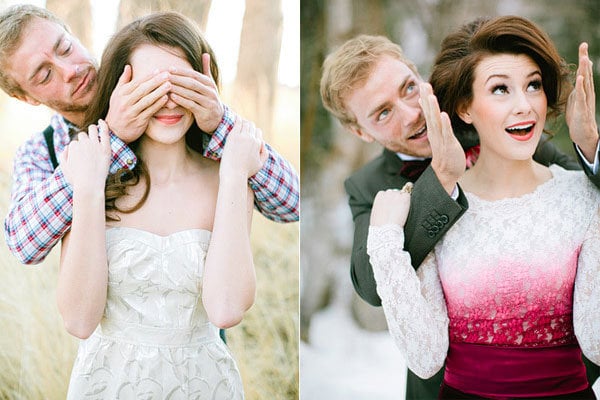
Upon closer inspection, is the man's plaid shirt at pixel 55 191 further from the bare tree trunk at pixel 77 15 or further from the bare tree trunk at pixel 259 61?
the bare tree trunk at pixel 77 15

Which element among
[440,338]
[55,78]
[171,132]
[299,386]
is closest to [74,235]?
[171,132]

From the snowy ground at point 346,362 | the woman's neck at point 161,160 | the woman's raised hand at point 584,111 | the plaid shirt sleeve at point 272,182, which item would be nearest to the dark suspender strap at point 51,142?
the woman's neck at point 161,160

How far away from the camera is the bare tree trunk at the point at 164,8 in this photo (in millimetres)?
3246

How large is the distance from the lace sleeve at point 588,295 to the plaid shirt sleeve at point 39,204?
5.69 ft

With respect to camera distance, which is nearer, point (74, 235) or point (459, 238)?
point (74, 235)

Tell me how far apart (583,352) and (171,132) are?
69.6 inches

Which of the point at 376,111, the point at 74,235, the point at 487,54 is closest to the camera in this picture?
the point at 74,235

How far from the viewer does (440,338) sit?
9.43 feet

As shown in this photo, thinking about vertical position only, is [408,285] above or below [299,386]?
above

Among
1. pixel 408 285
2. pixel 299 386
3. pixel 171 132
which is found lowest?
pixel 299 386

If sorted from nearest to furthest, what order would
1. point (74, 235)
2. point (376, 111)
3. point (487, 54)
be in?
point (74, 235), point (487, 54), point (376, 111)

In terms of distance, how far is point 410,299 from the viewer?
283 cm

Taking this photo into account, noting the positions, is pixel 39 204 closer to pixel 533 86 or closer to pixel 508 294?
pixel 508 294

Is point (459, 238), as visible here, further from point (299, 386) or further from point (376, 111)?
point (299, 386)
